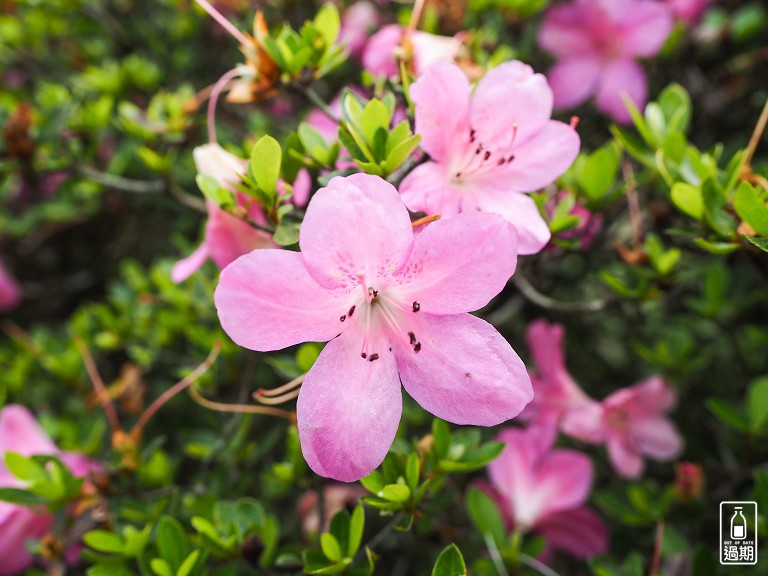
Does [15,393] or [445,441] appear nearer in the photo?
[445,441]

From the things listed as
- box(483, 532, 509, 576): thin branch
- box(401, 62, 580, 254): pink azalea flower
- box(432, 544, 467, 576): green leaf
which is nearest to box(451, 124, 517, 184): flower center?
box(401, 62, 580, 254): pink azalea flower

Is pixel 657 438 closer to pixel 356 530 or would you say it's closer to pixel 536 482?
pixel 536 482

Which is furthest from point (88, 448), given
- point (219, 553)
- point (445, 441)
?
point (445, 441)

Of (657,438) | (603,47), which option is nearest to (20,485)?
(657,438)

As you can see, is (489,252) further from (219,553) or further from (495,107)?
(219,553)

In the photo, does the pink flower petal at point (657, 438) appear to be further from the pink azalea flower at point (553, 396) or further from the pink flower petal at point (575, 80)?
the pink flower petal at point (575, 80)

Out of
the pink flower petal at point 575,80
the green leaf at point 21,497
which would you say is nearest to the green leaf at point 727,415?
the pink flower petal at point 575,80
